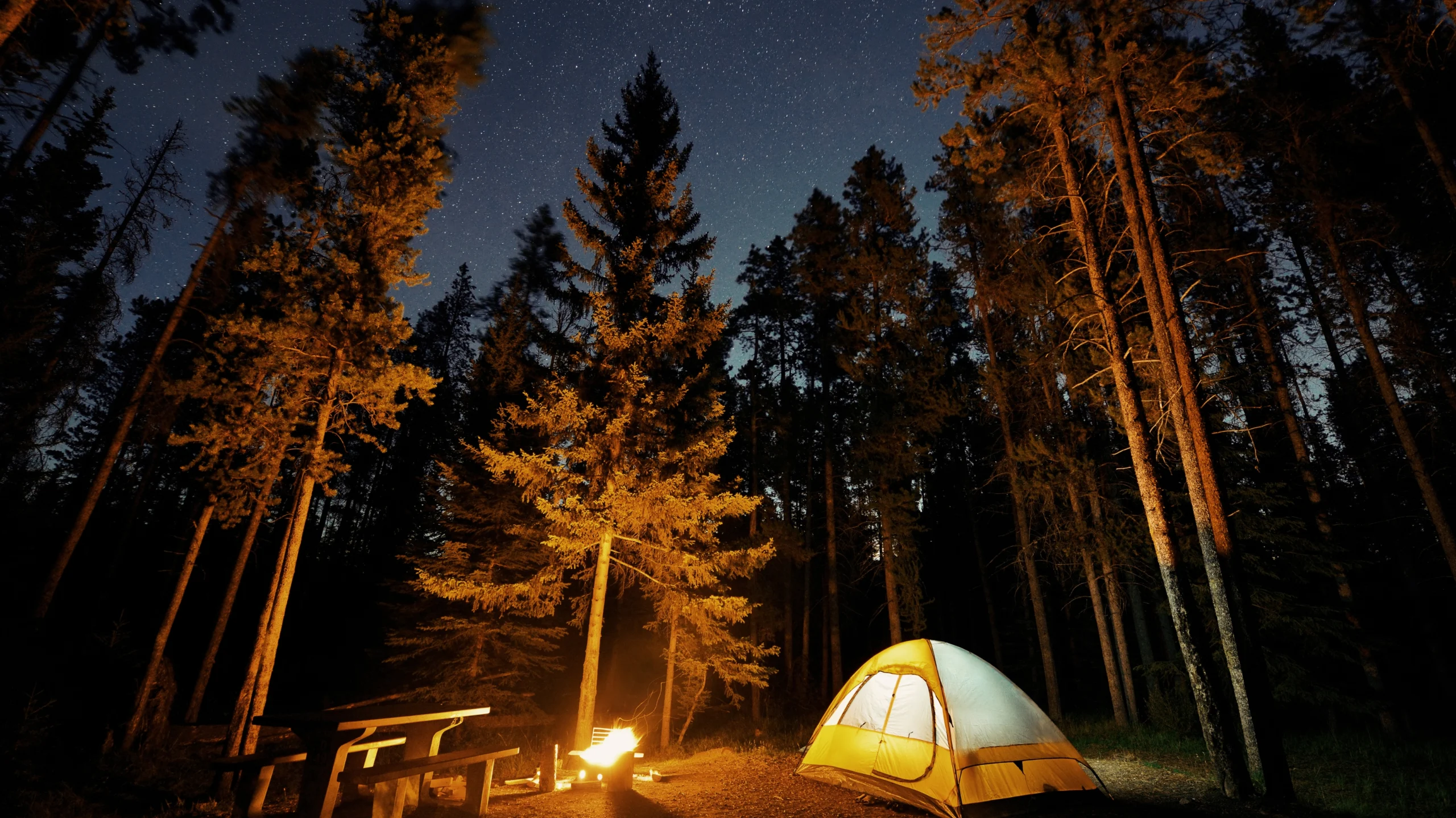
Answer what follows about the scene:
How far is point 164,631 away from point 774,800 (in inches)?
545

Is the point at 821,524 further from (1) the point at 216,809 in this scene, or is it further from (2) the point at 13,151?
(2) the point at 13,151

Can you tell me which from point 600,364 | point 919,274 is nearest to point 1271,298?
point 919,274

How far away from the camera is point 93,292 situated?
15.9m

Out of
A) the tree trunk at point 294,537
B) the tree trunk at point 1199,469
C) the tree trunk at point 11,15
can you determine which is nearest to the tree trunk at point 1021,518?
the tree trunk at point 1199,469

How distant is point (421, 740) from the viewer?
6906 millimetres

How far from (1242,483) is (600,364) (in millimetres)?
15851

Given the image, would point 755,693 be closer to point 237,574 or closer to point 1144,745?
point 1144,745

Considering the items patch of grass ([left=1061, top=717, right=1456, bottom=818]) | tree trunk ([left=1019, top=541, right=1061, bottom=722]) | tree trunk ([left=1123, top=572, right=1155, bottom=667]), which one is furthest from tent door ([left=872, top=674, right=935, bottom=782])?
tree trunk ([left=1123, top=572, right=1155, bottom=667])

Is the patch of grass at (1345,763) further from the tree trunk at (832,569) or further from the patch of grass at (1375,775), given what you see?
the tree trunk at (832,569)

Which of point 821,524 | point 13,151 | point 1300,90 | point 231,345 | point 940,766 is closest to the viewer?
point 940,766

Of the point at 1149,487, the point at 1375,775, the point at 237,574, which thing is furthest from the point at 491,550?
the point at 1375,775

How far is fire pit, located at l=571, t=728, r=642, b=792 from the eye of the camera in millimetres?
8086

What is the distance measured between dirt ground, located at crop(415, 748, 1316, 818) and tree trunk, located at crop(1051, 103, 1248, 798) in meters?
0.51

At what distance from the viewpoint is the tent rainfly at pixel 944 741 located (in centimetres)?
666
